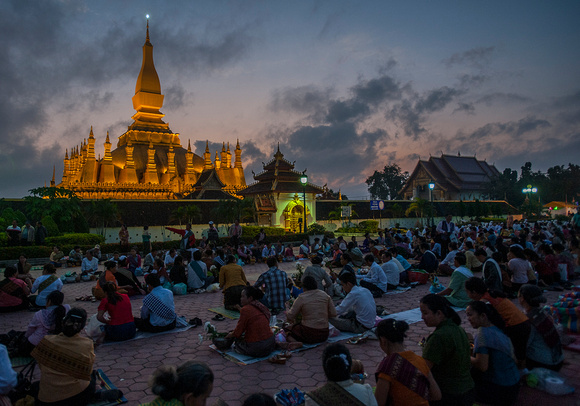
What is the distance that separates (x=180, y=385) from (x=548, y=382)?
434 centimetres

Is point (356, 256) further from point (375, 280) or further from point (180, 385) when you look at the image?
point (180, 385)

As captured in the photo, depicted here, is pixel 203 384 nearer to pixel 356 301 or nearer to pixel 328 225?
pixel 356 301

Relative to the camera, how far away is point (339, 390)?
3.29m

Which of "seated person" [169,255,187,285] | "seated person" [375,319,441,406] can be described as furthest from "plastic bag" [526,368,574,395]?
"seated person" [169,255,187,285]

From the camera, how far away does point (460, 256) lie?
28.1 ft

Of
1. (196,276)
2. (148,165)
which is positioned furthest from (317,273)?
(148,165)

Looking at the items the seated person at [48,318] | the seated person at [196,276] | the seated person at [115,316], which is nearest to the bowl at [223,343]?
the seated person at [115,316]

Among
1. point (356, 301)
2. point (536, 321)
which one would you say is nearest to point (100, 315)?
point (356, 301)

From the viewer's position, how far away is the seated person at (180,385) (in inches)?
113

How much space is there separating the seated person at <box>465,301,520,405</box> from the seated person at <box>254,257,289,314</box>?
4490 millimetres

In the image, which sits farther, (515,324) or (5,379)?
(515,324)

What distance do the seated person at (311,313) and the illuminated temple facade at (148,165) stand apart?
31005mm

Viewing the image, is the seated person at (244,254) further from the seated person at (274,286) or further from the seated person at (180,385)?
the seated person at (180,385)

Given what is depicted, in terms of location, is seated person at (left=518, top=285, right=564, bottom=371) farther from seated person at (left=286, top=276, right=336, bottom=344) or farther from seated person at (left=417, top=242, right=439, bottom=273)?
seated person at (left=417, top=242, right=439, bottom=273)
